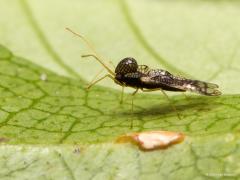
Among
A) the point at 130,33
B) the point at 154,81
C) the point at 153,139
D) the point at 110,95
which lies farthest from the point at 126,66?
the point at 130,33

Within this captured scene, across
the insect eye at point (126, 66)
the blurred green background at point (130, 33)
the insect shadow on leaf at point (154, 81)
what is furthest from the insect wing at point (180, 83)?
the blurred green background at point (130, 33)

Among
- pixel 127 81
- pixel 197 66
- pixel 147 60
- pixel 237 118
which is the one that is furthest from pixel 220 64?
pixel 237 118

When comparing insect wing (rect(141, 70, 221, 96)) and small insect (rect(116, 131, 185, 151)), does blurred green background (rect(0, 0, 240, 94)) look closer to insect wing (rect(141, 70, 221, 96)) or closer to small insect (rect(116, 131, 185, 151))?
insect wing (rect(141, 70, 221, 96))

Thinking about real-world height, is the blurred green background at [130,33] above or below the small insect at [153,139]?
above

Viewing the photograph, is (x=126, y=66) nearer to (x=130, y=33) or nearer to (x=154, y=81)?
(x=154, y=81)

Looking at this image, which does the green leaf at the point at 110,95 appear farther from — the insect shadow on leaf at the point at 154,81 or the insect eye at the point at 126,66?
the insect eye at the point at 126,66

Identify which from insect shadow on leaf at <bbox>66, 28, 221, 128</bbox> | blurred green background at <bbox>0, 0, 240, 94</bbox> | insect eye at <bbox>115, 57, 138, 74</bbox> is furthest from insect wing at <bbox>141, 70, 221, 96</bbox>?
blurred green background at <bbox>0, 0, 240, 94</bbox>
